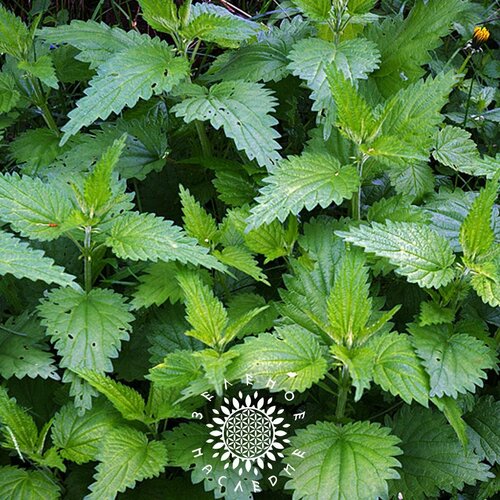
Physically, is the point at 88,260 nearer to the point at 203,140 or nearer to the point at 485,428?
the point at 203,140

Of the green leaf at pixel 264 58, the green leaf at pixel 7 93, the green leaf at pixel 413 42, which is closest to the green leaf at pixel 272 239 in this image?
the green leaf at pixel 264 58

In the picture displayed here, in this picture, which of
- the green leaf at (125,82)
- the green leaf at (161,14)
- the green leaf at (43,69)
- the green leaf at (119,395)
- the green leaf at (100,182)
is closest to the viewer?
the green leaf at (119,395)

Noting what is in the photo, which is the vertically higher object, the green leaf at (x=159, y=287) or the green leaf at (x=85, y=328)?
the green leaf at (x=159, y=287)

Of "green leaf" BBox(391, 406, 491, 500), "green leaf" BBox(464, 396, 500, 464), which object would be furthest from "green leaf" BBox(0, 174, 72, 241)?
"green leaf" BBox(464, 396, 500, 464)

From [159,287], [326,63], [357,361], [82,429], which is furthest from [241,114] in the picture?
[82,429]

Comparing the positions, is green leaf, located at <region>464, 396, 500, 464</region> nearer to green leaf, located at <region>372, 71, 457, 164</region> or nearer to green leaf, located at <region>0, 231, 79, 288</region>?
green leaf, located at <region>372, 71, 457, 164</region>

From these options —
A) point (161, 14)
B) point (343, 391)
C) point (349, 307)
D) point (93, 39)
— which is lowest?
point (343, 391)

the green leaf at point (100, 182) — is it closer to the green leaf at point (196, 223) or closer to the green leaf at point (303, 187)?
the green leaf at point (196, 223)
